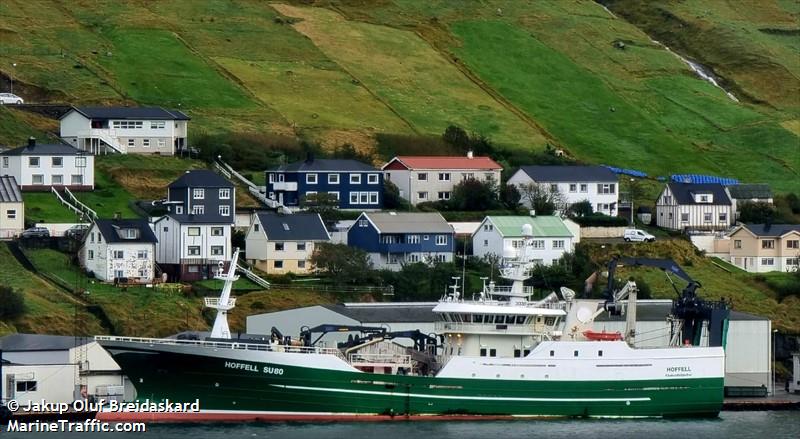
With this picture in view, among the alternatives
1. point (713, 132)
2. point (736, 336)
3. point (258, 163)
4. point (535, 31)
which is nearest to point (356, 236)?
point (258, 163)

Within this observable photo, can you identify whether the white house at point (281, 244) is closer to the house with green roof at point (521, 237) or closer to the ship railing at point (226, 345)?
the house with green roof at point (521, 237)

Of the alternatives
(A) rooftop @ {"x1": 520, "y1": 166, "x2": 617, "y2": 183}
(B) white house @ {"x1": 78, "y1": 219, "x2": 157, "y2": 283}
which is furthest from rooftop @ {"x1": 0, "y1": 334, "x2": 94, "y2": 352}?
(A) rooftop @ {"x1": 520, "y1": 166, "x2": 617, "y2": 183}

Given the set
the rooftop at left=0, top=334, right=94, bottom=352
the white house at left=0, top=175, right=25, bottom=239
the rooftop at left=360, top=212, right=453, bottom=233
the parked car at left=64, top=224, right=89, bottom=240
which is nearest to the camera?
the rooftop at left=0, top=334, right=94, bottom=352

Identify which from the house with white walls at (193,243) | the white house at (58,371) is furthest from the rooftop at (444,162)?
the white house at (58,371)

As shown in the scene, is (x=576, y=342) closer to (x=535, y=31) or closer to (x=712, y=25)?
(x=535, y=31)

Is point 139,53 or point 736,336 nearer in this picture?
point 736,336

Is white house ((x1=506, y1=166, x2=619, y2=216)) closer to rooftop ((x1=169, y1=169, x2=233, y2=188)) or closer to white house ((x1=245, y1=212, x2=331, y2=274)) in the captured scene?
white house ((x1=245, y1=212, x2=331, y2=274))
